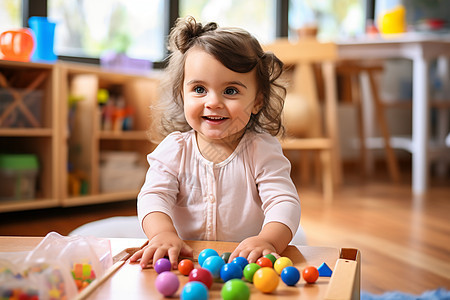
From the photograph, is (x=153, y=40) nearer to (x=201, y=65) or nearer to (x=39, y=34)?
(x=39, y=34)

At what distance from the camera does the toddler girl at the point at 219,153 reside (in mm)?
802

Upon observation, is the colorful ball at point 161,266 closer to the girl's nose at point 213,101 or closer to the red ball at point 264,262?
the red ball at point 264,262

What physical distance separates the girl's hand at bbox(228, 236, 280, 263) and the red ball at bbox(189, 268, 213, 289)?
0.10 meters

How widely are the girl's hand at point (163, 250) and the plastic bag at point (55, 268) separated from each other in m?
0.04

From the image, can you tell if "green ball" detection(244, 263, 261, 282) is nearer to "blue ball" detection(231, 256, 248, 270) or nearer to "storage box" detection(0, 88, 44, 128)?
"blue ball" detection(231, 256, 248, 270)

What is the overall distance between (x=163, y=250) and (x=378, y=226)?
4.75 feet

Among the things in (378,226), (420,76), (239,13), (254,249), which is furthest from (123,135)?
(254,249)

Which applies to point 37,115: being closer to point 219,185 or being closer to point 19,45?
point 19,45

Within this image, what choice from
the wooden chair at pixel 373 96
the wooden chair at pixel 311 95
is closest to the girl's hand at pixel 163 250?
the wooden chair at pixel 311 95

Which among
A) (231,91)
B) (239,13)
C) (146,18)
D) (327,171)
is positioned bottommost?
(327,171)

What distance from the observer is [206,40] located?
0.82 metres

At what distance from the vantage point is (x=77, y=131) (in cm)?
224

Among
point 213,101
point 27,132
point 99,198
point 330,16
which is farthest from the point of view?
point 330,16

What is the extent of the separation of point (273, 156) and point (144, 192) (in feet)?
0.73
